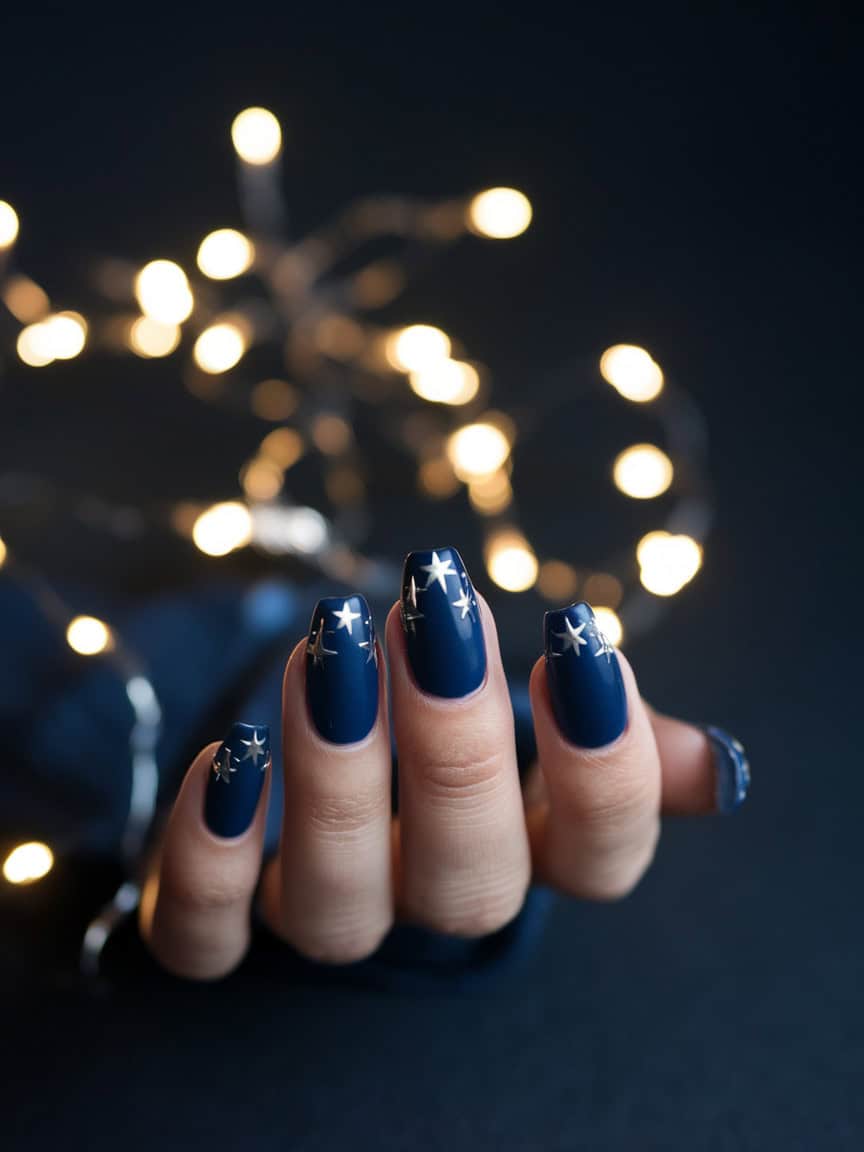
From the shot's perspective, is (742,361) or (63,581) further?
(742,361)

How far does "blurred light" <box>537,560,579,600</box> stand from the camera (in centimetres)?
101

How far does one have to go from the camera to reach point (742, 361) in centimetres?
125

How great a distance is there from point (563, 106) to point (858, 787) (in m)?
0.93

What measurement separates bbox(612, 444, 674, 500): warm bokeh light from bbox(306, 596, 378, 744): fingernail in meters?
0.63

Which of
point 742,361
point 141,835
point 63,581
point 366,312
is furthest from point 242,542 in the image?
point 742,361

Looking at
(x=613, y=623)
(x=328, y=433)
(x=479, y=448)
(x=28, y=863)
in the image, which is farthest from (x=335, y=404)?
(x=28, y=863)

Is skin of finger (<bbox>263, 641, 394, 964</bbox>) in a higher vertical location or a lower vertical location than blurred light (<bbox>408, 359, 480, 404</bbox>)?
lower

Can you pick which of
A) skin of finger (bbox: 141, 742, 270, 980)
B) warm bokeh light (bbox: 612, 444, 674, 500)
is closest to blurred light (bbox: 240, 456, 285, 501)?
warm bokeh light (bbox: 612, 444, 674, 500)

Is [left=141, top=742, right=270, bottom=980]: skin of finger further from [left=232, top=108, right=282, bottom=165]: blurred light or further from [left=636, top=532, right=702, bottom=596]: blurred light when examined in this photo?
[left=232, top=108, right=282, bottom=165]: blurred light

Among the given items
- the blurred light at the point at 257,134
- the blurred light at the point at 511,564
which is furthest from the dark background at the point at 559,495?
the blurred light at the point at 257,134

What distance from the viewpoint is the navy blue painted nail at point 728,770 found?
52 centimetres

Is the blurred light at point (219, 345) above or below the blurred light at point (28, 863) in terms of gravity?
above

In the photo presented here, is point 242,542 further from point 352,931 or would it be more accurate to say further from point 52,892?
point 352,931

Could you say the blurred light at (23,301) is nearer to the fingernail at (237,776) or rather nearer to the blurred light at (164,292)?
the blurred light at (164,292)
